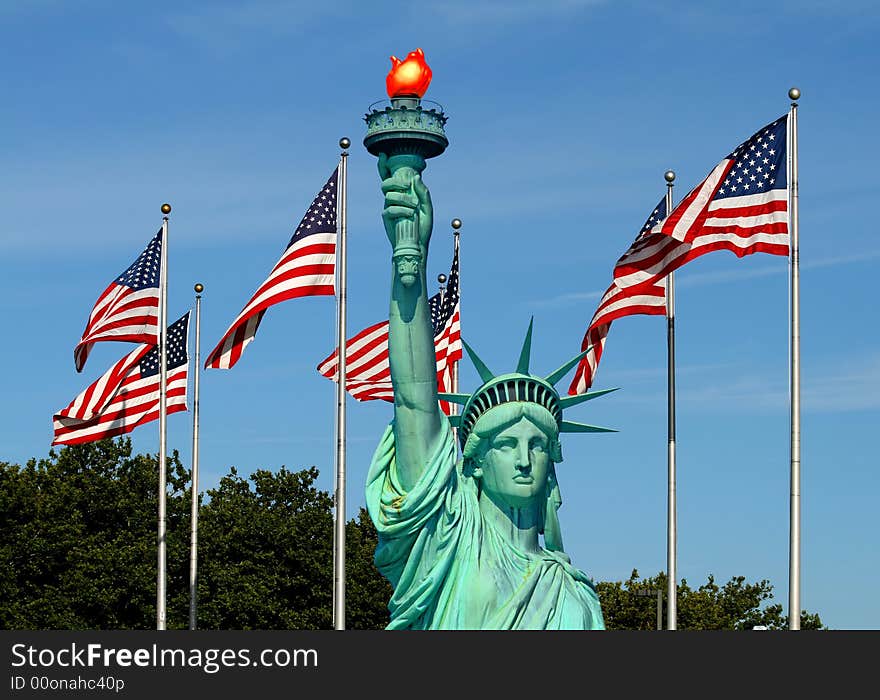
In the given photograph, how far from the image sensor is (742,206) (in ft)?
84.5

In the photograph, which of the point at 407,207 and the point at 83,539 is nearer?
the point at 407,207

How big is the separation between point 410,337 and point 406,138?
2903 mm

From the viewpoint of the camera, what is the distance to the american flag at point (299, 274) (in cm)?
2838

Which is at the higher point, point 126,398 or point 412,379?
point 126,398

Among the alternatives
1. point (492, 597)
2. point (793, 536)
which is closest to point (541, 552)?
point (492, 597)

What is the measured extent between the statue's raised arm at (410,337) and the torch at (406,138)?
0.07ft

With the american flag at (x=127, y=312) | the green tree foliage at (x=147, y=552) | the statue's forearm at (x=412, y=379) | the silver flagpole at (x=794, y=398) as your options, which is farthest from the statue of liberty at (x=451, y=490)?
the green tree foliage at (x=147, y=552)

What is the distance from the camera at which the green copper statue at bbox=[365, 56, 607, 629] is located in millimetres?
22422

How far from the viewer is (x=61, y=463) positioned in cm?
5369

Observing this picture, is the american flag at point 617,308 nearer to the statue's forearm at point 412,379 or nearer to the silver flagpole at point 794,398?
the silver flagpole at point 794,398

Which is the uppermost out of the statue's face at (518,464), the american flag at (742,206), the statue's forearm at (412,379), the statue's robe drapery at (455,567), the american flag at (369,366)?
the american flag at (742,206)

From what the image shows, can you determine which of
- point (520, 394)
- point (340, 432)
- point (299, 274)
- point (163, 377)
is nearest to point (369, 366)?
point (340, 432)

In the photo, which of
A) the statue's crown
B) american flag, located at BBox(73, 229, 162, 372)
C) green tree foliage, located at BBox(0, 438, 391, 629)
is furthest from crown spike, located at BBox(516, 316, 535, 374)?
green tree foliage, located at BBox(0, 438, 391, 629)

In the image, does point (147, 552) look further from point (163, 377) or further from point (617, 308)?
point (617, 308)
